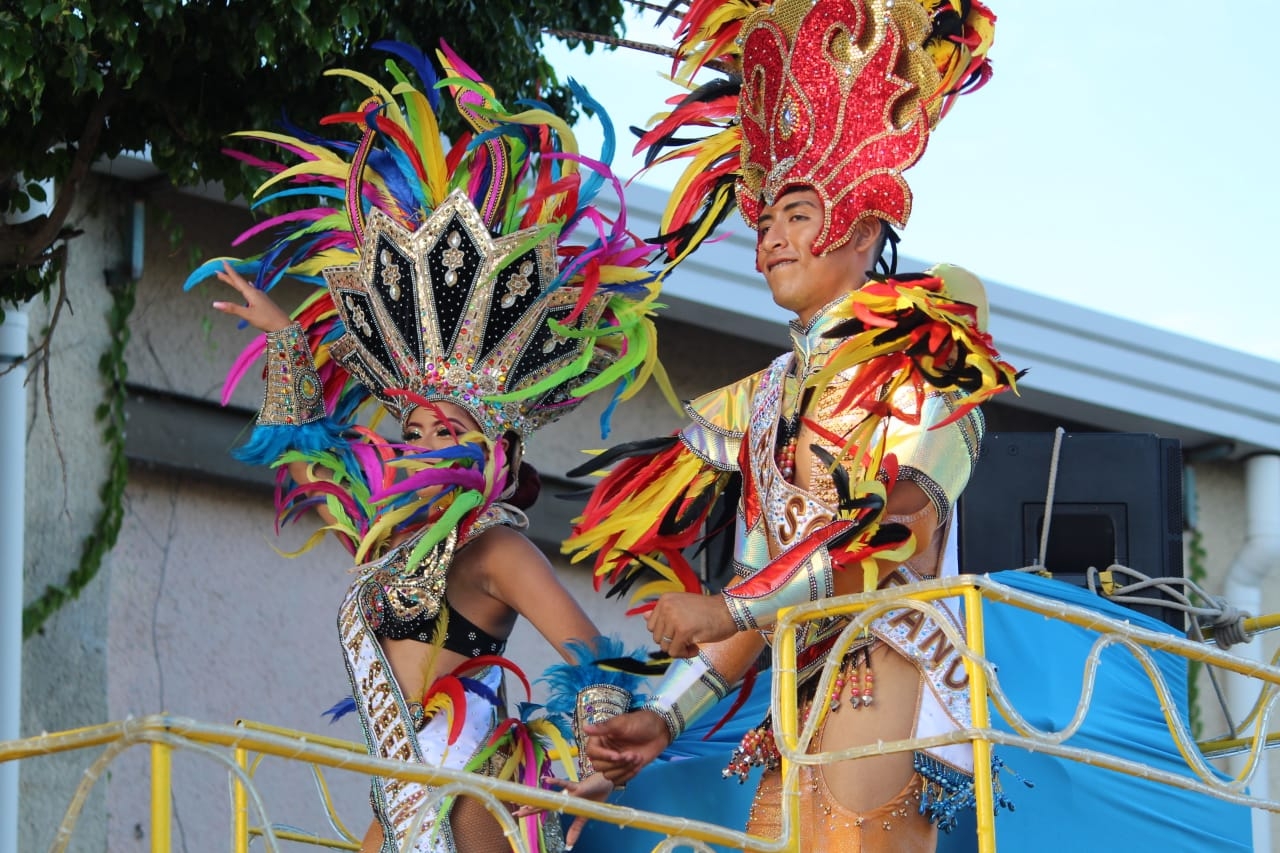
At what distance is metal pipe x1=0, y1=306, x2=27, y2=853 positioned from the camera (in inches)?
226

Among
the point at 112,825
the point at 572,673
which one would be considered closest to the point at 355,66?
the point at 572,673

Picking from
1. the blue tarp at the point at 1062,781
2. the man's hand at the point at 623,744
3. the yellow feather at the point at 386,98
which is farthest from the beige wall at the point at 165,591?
the man's hand at the point at 623,744

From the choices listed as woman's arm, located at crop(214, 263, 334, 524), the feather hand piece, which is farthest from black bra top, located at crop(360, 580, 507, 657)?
woman's arm, located at crop(214, 263, 334, 524)

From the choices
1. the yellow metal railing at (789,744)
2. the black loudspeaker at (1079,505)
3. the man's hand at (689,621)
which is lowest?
the yellow metal railing at (789,744)

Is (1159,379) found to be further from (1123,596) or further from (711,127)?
(711,127)

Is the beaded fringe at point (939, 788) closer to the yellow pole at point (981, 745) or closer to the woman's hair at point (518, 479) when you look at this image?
the yellow pole at point (981, 745)

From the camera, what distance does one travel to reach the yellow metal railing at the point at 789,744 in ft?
8.41

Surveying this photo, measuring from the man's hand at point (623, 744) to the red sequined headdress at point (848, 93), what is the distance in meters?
0.95

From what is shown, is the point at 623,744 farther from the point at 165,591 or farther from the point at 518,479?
the point at 165,591

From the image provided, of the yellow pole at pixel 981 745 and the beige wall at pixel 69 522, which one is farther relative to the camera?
the beige wall at pixel 69 522

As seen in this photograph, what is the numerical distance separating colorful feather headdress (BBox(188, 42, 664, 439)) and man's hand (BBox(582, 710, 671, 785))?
82 cm

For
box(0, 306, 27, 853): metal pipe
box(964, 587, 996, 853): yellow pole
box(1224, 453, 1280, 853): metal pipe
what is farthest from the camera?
box(1224, 453, 1280, 853): metal pipe

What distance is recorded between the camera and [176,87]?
5008 mm

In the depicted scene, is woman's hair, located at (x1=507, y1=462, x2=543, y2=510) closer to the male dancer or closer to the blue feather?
the male dancer
